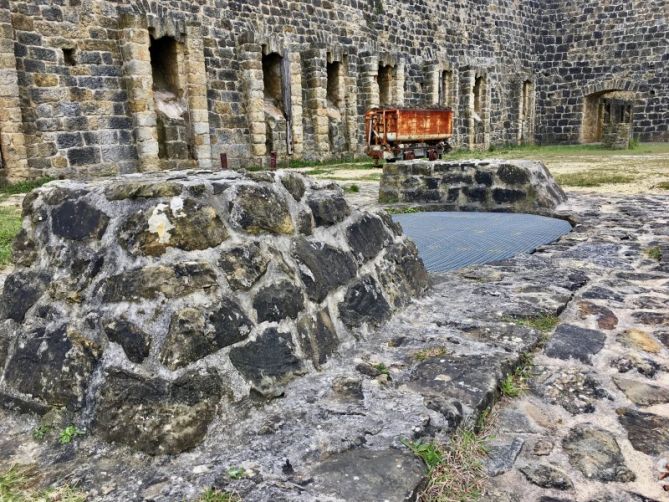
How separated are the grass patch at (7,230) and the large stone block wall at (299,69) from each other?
9.55ft

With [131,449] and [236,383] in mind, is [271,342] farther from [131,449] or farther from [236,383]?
[131,449]

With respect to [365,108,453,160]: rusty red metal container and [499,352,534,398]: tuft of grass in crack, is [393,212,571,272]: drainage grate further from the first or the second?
[365,108,453,160]: rusty red metal container

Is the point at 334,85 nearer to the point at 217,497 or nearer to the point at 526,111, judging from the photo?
the point at 526,111

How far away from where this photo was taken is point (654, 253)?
4500mm

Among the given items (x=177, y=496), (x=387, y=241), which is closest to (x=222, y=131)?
(x=387, y=241)

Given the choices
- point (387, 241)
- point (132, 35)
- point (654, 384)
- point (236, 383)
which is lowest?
point (654, 384)

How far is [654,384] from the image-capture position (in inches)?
94.4

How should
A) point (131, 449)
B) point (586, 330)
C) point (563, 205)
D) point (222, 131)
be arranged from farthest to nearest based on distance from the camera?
point (222, 131) < point (563, 205) < point (586, 330) < point (131, 449)

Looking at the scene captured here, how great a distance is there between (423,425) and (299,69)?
13589mm

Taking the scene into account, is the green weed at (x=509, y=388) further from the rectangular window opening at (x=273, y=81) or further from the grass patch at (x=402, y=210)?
the rectangular window opening at (x=273, y=81)

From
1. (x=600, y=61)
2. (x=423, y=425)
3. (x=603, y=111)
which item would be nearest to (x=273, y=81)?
(x=423, y=425)

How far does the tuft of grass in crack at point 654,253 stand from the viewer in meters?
4.38

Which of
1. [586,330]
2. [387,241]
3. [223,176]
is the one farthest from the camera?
[387,241]

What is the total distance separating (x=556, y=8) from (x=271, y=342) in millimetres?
25629
